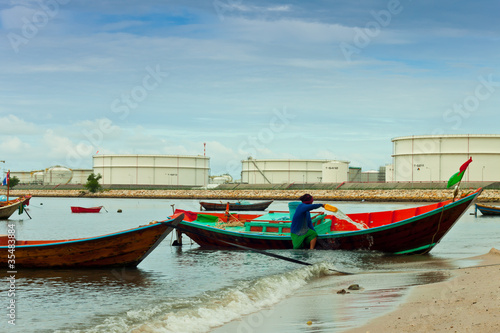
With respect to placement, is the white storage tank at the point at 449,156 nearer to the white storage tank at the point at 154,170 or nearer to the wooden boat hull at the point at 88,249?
the white storage tank at the point at 154,170

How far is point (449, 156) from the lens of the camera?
82812mm

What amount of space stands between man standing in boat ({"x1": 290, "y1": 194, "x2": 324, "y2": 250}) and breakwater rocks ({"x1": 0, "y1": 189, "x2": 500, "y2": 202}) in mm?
59150

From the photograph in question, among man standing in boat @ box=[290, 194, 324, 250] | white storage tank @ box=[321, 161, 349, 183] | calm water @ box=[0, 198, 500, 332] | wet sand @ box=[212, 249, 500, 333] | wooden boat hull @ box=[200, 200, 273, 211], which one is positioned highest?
white storage tank @ box=[321, 161, 349, 183]

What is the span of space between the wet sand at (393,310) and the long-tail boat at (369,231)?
526 cm

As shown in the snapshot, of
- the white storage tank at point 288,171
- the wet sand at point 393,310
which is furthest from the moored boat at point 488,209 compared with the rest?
the white storage tank at point 288,171

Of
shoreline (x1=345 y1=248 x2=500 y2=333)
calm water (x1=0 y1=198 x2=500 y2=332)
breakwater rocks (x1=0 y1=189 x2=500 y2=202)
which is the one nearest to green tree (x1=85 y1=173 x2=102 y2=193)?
breakwater rocks (x1=0 y1=189 x2=500 y2=202)

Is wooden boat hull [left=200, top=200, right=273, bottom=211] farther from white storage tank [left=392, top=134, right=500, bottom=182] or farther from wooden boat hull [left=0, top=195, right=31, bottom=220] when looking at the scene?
white storage tank [left=392, top=134, right=500, bottom=182]

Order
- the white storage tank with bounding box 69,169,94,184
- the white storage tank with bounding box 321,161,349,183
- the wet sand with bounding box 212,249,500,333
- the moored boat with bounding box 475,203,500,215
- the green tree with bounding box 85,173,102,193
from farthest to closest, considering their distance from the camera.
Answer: the white storage tank with bounding box 69,169,94,184
the green tree with bounding box 85,173,102,193
the white storage tank with bounding box 321,161,349,183
the moored boat with bounding box 475,203,500,215
the wet sand with bounding box 212,249,500,333

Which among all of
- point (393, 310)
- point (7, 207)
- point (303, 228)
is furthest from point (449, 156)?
point (393, 310)

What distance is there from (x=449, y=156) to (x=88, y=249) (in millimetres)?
76091

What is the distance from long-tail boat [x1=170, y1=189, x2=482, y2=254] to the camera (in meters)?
17.7

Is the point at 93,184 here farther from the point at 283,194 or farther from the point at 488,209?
the point at 488,209

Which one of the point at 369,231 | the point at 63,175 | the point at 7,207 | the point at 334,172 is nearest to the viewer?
the point at 369,231

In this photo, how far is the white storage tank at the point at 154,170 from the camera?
378ft
